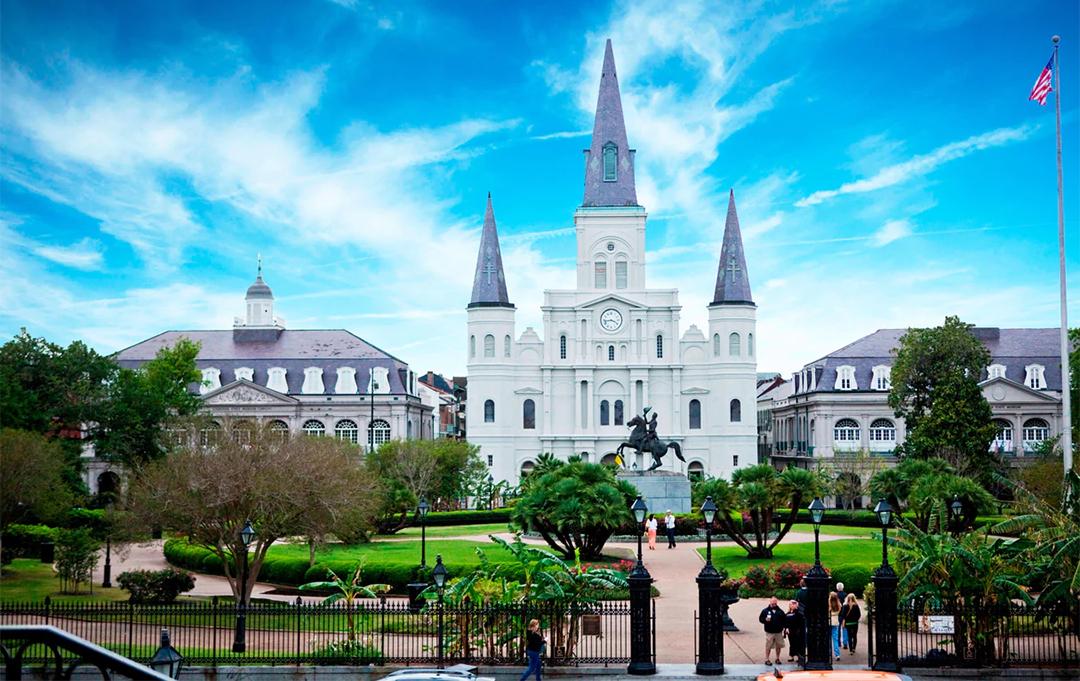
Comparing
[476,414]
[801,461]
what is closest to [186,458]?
[476,414]

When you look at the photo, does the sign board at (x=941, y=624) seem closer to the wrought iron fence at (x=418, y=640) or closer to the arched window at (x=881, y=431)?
the wrought iron fence at (x=418, y=640)

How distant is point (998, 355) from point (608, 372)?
1209 inches

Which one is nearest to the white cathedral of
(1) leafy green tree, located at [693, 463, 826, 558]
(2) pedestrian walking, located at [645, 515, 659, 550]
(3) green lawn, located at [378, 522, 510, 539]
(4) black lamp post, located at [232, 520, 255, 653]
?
(3) green lawn, located at [378, 522, 510, 539]

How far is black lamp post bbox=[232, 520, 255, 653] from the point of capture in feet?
69.8

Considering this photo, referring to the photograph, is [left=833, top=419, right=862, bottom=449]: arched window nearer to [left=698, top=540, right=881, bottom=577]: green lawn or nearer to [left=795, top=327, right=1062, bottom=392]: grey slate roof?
[left=795, top=327, right=1062, bottom=392]: grey slate roof

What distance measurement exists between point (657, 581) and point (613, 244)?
54.2 meters

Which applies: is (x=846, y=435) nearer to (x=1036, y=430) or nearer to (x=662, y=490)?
(x=1036, y=430)

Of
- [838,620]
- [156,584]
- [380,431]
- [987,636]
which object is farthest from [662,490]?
[380,431]

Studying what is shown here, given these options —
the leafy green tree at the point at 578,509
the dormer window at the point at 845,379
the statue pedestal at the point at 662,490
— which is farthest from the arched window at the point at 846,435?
the leafy green tree at the point at 578,509

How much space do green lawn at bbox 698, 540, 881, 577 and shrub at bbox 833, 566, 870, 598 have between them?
5.21 metres

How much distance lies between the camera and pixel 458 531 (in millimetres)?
52812

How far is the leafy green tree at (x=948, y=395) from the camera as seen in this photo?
205 ft

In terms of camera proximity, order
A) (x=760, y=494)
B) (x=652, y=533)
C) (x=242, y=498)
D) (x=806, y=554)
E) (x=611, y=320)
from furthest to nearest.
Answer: (x=611, y=320) → (x=652, y=533) → (x=806, y=554) → (x=760, y=494) → (x=242, y=498)

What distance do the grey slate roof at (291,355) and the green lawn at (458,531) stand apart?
92.7ft
